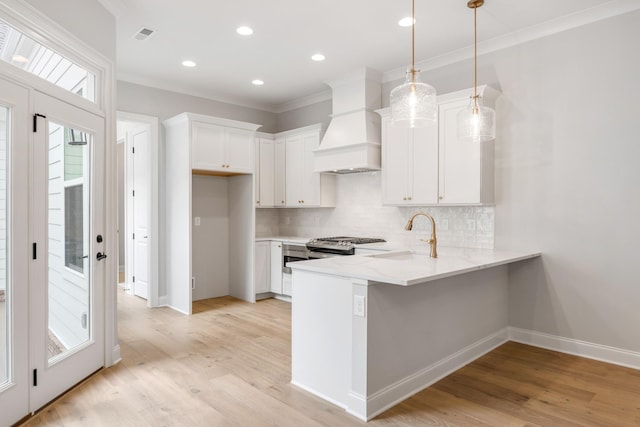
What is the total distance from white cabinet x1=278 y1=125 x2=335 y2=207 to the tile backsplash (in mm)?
228

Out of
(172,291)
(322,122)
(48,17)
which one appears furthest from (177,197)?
(48,17)

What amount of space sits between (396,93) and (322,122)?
3.22 m

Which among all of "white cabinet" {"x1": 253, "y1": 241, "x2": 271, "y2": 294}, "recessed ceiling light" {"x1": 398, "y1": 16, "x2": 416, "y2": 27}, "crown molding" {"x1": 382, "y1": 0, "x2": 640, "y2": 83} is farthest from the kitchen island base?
"white cabinet" {"x1": 253, "y1": 241, "x2": 271, "y2": 294}

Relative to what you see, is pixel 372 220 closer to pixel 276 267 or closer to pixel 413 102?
pixel 276 267

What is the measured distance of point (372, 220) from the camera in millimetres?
5145

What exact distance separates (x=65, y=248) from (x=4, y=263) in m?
0.52

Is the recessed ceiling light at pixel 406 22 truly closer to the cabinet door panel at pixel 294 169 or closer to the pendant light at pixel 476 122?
the pendant light at pixel 476 122

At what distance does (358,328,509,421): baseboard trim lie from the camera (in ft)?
8.10

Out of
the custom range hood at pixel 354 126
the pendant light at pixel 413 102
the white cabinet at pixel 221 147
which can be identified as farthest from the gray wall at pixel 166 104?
the pendant light at pixel 413 102

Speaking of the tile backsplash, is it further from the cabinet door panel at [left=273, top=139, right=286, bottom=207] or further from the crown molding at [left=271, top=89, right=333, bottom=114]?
the crown molding at [left=271, top=89, right=333, bottom=114]

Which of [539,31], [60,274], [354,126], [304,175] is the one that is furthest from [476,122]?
[60,274]

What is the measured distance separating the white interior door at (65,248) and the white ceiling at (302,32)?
3.83 ft

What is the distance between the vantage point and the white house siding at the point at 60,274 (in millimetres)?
2635

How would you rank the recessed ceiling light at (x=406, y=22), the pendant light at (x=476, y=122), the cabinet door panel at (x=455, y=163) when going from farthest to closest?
the cabinet door panel at (x=455, y=163) < the recessed ceiling light at (x=406, y=22) < the pendant light at (x=476, y=122)
